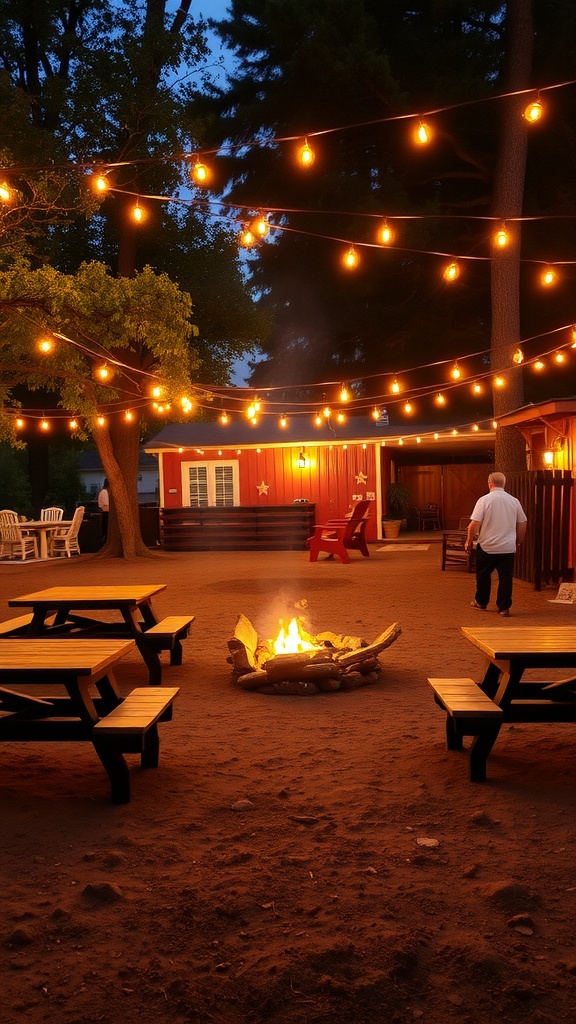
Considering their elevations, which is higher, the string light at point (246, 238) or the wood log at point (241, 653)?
the string light at point (246, 238)

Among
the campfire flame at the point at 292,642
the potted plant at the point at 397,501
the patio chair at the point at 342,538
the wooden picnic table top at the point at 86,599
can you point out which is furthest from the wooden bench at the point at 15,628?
the potted plant at the point at 397,501

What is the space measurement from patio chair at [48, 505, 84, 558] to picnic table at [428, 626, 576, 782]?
1726 centimetres

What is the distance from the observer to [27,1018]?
2211mm

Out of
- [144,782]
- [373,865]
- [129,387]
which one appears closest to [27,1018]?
[373,865]

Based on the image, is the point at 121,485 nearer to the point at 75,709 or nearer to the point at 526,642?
the point at 75,709

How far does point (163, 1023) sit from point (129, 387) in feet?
59.9

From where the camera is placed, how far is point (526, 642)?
4.33m

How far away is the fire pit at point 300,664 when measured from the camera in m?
6.06

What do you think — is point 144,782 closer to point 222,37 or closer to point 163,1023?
point 163,1023

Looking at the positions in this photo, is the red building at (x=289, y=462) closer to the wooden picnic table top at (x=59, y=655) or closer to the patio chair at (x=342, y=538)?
the patio chair at (x=342, y=538)

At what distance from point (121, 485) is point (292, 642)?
13.2 metres

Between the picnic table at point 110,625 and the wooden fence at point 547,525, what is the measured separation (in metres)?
6.43

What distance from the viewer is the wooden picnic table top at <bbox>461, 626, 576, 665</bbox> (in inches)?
160

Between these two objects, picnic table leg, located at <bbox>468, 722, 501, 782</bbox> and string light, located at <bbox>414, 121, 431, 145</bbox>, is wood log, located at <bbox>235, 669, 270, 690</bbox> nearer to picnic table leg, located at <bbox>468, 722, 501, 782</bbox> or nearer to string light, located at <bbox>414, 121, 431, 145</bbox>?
picnic table leg, located at <bbox>468, 722, 501, 782</bbox>
